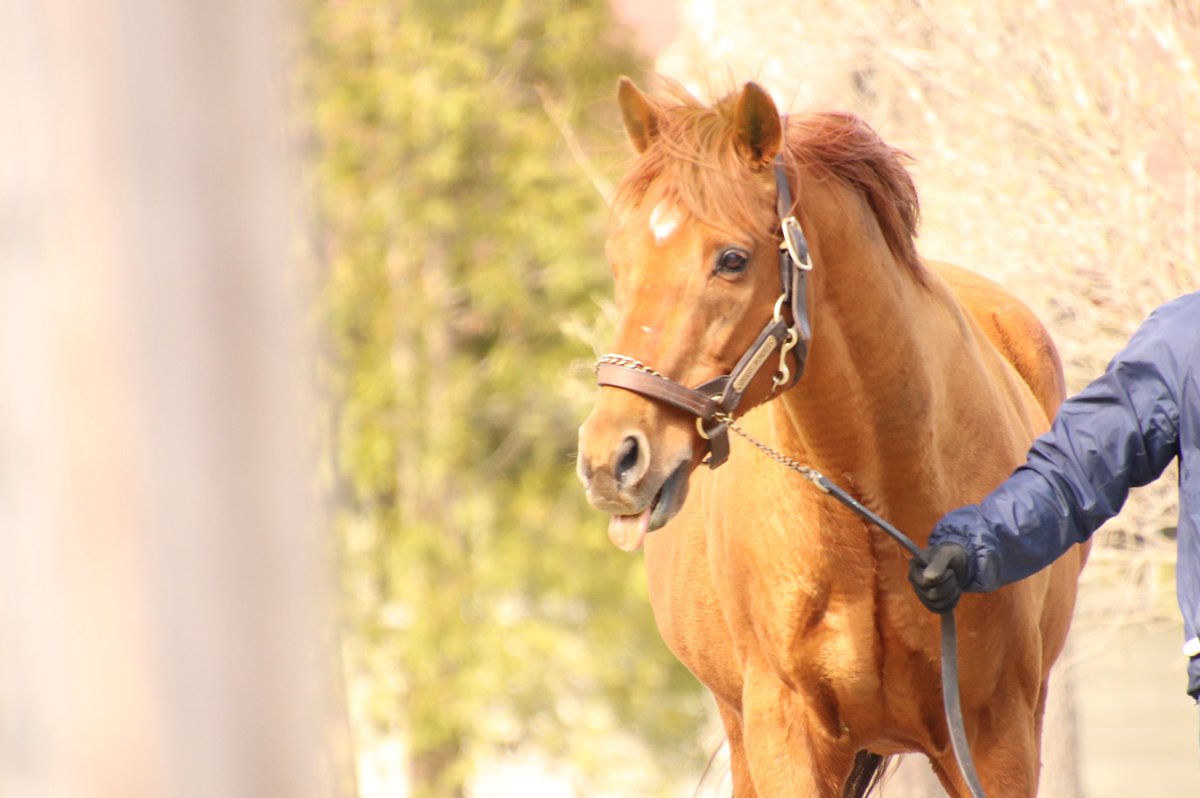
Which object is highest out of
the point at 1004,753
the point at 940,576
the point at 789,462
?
the point at 789,462

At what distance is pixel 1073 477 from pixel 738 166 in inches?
34.9

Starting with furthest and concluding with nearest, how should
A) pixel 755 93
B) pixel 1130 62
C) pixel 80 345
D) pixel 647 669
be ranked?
pixel 647 669 < pixel 1130 62 < pixel 755 93 < pixel 80 345

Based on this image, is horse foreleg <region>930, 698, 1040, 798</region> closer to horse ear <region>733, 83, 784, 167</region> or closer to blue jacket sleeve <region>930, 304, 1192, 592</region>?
blue jacket sleeve <region>930, 304, 1192, 592</region>

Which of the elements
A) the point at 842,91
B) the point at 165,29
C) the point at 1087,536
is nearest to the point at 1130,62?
the point at 842,91

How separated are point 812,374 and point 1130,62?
9.51 feet

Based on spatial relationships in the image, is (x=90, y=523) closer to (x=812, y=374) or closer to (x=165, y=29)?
(x=165, y=29)

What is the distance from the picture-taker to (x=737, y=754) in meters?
4.30

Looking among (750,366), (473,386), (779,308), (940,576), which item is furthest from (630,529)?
(473,386)

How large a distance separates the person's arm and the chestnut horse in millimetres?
207

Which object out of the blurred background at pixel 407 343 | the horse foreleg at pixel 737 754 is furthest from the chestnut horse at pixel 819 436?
the horse foreleg at pixel 737 754

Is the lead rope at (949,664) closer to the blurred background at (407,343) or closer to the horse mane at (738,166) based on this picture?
the horse mane at (738,166)

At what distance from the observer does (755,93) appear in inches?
115

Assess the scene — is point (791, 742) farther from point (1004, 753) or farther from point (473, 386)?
point (473, 386)

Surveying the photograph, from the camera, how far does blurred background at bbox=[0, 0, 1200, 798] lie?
112cm
